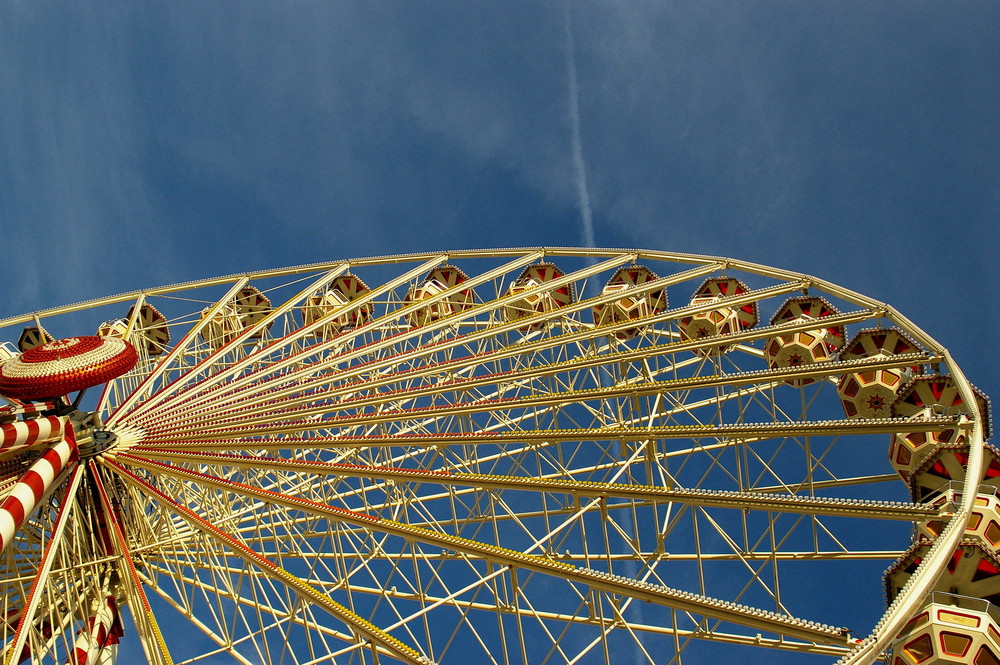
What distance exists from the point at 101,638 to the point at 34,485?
13.8ft

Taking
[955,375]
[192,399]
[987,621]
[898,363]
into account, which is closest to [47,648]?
[192,399]

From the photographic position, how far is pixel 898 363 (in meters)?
19.7

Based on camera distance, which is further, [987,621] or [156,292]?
[156,292]

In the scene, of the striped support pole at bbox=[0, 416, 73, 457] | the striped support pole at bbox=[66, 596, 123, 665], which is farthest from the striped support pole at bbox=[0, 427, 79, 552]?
the striped support pole at bbox=[66, 596, 123, 665]

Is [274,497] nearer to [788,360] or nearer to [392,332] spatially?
[392,332]

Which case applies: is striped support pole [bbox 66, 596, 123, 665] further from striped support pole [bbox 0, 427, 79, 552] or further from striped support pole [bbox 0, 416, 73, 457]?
striped support pole [bbox 0, 416, 73, 457]

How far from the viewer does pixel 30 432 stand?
18375 mm

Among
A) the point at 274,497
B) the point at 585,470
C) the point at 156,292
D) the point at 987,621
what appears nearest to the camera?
the point at 987,621

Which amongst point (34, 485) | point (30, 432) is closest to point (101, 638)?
point (34, 485)

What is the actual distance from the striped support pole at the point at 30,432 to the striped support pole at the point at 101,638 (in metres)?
3.77

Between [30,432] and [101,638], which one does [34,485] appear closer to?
[30,432]

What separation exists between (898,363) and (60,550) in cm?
1843

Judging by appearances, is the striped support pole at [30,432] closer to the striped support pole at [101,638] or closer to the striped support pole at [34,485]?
the striped support pole at [34,485]

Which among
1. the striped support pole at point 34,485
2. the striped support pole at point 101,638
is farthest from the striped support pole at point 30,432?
the striped support pole at point 101,638
